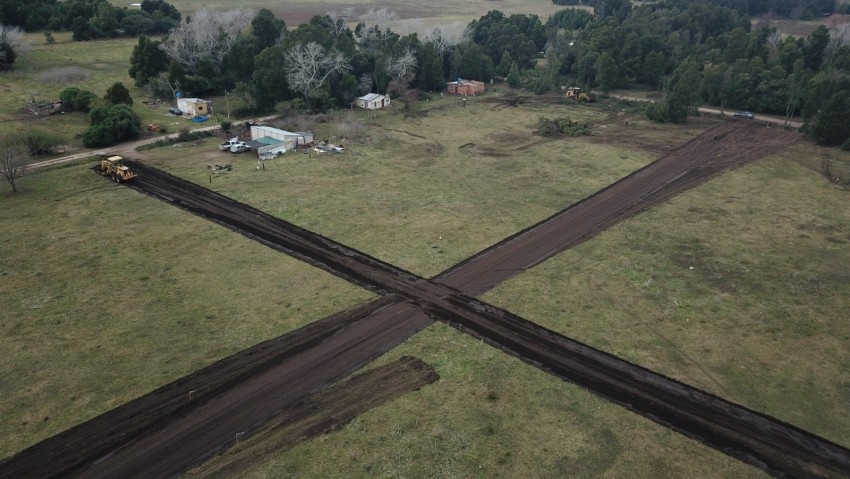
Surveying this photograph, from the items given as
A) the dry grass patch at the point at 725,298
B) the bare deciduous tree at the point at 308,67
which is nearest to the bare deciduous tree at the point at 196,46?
the bare deciduous tree at the point at 308,67

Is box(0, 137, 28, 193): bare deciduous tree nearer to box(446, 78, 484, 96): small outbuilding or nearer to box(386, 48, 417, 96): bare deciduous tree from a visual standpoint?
box(386, 48, 417, 96): bare deciduous tree

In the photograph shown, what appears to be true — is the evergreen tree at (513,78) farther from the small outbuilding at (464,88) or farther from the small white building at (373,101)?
the small white building at (373,101)

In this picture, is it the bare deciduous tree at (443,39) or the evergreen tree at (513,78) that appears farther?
the bare deciduous tree at (443,39)

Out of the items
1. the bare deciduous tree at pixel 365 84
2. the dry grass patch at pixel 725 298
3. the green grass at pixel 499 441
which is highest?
A: the bare deciduous tree at pixel 365 84

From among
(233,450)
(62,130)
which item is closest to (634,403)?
(233,450)

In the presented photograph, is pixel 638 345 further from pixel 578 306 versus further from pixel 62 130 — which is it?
pixel 62 130

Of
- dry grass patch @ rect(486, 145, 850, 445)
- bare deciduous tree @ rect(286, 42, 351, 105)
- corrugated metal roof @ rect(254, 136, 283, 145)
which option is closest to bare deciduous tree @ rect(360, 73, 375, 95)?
bare deciduous tree @ rect(286, 42, 351, 105)
